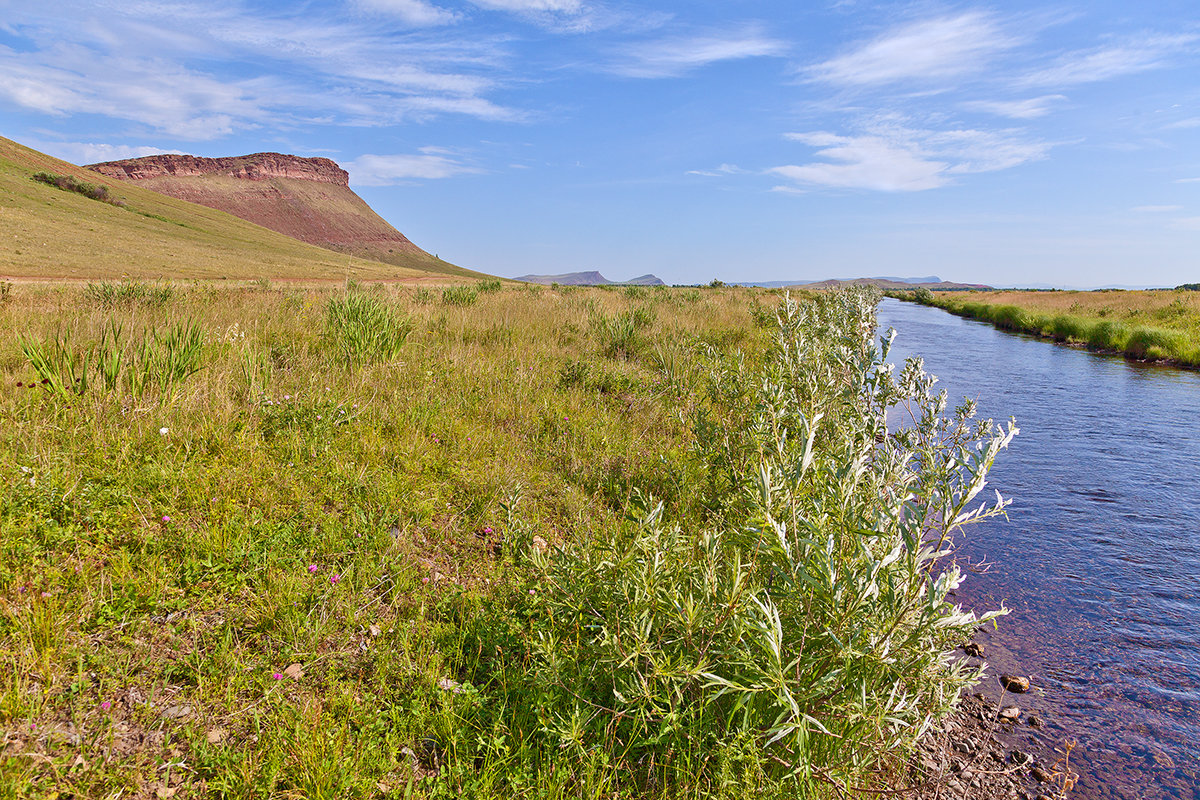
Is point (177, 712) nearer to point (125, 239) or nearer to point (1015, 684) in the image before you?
point (1015, 684)

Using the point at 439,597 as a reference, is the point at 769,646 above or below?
above

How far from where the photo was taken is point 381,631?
2.81m

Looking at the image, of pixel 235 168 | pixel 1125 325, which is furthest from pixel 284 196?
pixel 1125 325

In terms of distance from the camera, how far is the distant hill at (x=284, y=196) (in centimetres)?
13688

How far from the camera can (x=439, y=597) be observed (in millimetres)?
3137

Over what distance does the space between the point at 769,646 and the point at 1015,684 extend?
2.65 metres

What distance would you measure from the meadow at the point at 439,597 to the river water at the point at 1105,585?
2.72 feet

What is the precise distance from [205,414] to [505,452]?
2261 millimetres

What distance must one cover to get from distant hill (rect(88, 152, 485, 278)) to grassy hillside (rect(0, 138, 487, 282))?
194ft

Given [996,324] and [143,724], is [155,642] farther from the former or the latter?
[996,324]

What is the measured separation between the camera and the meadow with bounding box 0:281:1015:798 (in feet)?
6.55

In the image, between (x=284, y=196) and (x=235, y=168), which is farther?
(x=235, y=168)

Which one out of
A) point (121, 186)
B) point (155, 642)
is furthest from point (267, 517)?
point (121, 186)

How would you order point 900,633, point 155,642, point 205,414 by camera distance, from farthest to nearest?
point 205,414
point 155,642
point 900,633
